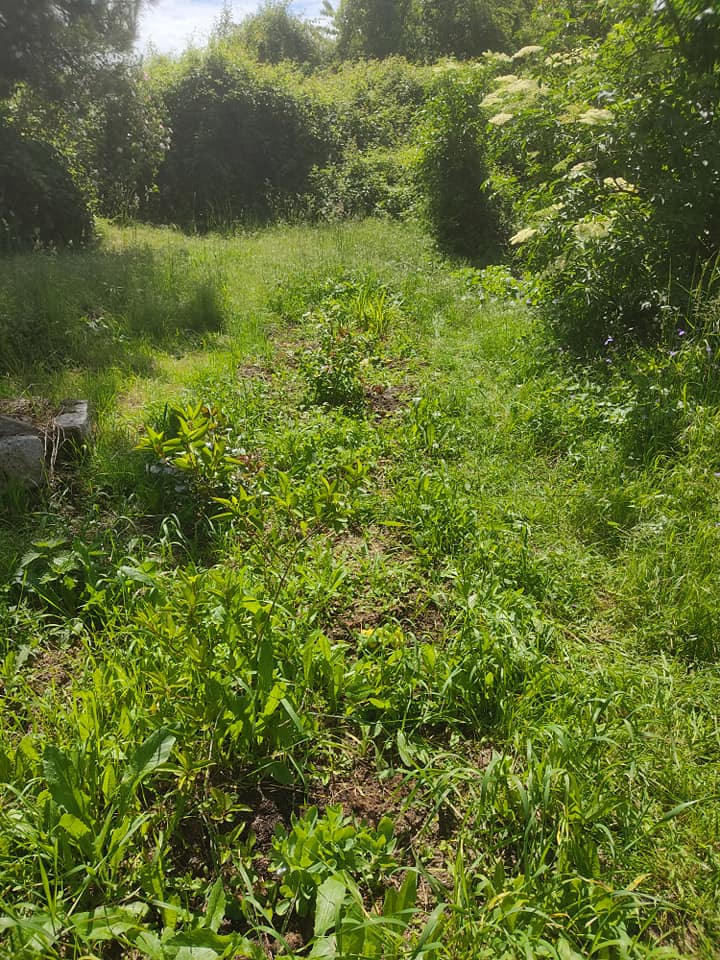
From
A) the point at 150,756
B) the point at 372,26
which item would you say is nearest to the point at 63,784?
the point at 150,756

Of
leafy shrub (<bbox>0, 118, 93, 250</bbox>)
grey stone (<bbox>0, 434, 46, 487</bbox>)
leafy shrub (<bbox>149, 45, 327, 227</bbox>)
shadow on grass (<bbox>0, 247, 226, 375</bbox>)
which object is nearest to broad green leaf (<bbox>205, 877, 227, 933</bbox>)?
grey stone (<bbox>0, 434, 46, 487</bbox>)

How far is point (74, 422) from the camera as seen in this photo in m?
3.26

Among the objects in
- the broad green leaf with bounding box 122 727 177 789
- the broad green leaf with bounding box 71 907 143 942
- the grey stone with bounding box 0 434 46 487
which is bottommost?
the broad green leaf with bounding box 71 907 143 942

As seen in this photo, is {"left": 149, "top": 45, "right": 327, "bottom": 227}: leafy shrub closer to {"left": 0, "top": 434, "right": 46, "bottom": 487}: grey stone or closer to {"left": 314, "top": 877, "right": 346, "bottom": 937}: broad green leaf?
{"left": 0, "top": 434, "right": 46, "bottom": 487}: grey stone

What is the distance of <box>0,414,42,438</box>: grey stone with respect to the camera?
3.02 meters

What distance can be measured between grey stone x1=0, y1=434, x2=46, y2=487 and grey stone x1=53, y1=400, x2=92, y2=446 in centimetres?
22

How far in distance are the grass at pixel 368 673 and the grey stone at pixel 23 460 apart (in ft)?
0.46

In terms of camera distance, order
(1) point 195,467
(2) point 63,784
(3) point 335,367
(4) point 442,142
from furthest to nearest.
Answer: (4) point 442,142 → (3) point 335,367 → (1) point 195,467 → (2) point 63,784

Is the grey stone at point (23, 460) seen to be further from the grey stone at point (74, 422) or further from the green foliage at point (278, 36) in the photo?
the green foliage at point (278, 36)

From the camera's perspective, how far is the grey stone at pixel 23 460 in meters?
2.88

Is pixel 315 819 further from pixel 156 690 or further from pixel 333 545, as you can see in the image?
pixel 333 545

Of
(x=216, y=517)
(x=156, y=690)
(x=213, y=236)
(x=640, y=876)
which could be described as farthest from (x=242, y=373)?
(x=213, y=236)

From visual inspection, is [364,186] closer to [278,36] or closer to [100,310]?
[100,310]

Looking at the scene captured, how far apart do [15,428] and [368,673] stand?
238 cm
